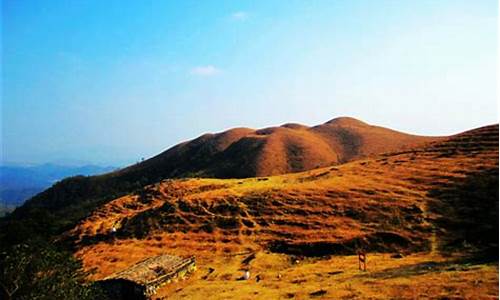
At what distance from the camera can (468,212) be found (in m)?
34.7

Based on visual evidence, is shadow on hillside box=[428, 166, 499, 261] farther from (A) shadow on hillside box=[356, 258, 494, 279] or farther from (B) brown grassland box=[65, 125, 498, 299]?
(A) shadow on hillside box=[356, 258, 494, 279]

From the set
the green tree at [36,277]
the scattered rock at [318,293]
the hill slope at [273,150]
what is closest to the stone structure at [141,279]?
the green tree at [36,277]

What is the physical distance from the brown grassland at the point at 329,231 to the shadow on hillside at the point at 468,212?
0.28 ft

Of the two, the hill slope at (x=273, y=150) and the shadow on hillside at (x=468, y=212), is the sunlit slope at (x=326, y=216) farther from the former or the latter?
Answer: the hill slope at (x=273, y=150)

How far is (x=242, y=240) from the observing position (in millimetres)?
36531

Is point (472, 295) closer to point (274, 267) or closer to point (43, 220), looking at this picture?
point (274, 267)

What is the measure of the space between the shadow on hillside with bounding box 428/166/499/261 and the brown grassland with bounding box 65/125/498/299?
8 cm

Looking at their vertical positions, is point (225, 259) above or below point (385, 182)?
→ below

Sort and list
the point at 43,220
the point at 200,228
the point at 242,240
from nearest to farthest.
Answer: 1. the point at 242,240
2. the point at 200,228
3. the point at 43,220

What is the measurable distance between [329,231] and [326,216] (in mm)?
3118

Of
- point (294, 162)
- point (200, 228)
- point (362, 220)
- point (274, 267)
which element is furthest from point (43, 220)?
point (294, 162)

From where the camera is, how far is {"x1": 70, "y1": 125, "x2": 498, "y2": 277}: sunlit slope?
108 feet

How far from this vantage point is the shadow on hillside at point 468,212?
97.5ft

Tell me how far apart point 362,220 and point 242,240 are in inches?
362
